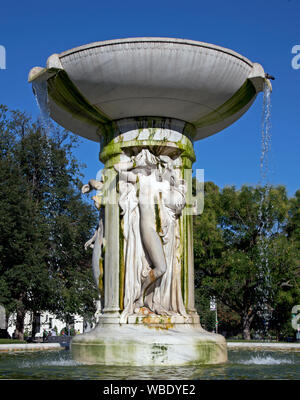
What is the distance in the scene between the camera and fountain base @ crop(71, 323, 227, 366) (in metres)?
8.00

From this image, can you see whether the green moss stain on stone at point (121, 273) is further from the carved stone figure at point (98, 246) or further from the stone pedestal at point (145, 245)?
the carved stone figure at point (98, 246)

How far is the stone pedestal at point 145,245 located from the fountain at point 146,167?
0.7 inches

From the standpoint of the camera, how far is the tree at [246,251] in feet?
92.4

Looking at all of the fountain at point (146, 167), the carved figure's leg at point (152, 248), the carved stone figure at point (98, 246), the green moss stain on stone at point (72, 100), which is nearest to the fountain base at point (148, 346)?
Result: the fountain at point (146, 167)

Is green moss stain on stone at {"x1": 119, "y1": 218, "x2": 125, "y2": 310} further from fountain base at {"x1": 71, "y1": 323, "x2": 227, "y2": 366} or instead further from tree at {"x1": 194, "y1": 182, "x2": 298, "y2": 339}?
tree at {"x1": 194, "y1": 182, "x2": 298, "y2": 339}

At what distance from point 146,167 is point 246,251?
868 inches

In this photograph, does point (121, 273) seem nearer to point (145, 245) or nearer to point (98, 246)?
point (145, 245)

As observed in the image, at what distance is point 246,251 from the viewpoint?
3027 cm

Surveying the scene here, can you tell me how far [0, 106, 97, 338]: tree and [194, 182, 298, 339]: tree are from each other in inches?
268

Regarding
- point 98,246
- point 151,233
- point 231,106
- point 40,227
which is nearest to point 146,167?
point 151,233

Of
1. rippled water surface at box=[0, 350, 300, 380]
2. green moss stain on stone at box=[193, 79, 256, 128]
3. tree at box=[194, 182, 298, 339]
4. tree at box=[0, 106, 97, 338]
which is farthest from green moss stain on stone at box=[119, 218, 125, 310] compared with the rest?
tree at box=[194, 182, 298, 339]
